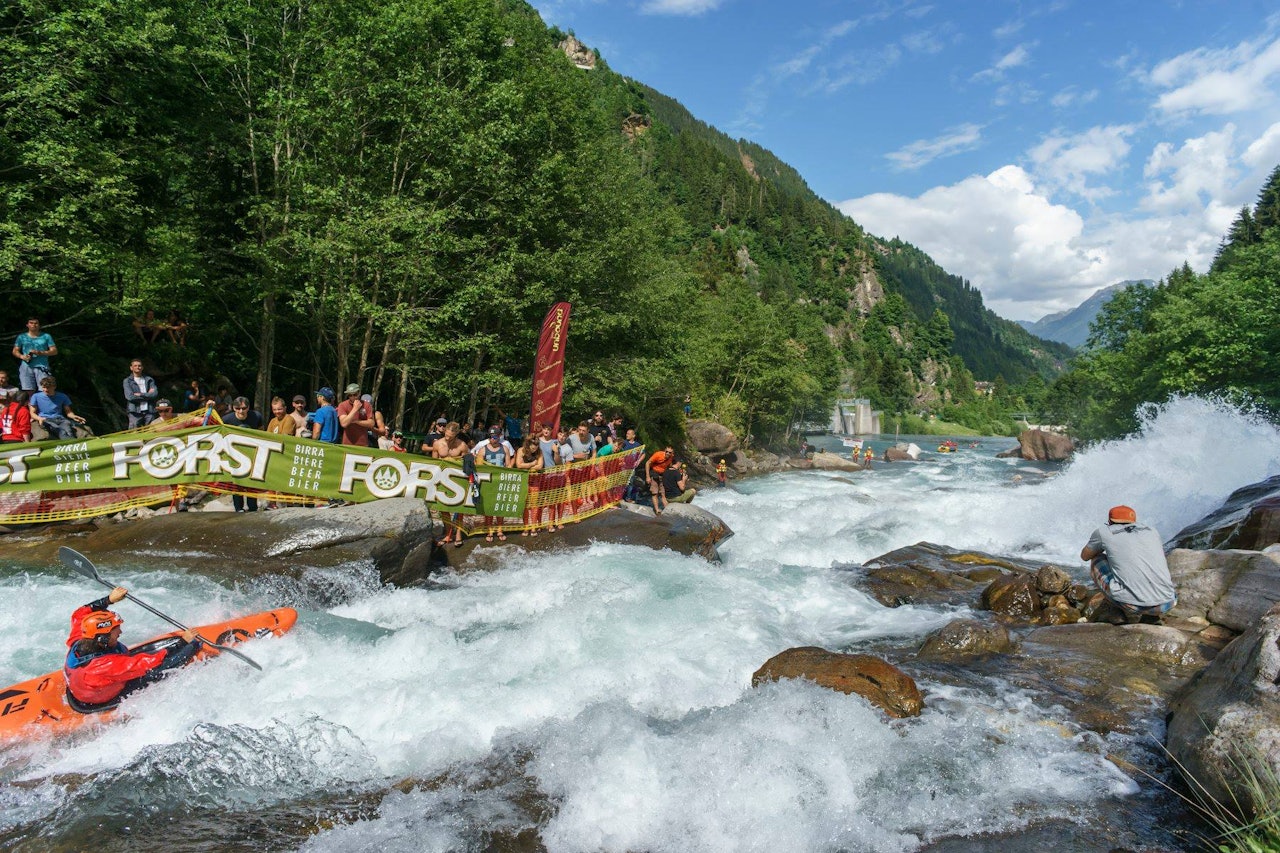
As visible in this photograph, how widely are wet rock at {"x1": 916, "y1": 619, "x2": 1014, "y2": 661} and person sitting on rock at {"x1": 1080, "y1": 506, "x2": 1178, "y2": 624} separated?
57.4 inches

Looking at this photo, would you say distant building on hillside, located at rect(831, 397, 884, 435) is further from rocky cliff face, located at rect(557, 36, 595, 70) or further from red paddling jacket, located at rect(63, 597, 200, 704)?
red paddling jacket, located at rect(63, 597, 200, 704)

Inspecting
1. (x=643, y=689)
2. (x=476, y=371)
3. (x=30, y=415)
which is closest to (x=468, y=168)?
(x=476, y=371)

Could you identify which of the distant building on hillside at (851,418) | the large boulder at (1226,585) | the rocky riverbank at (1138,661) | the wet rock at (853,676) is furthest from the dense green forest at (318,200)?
the distant building on hillside at (851,418)

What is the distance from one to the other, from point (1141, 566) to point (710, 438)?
29253 mm

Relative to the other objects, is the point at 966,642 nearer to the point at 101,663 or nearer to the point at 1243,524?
the point at 1243,524

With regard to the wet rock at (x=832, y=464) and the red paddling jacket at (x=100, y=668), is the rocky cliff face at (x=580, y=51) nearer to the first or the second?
the wet rock at (x=832, y=464)

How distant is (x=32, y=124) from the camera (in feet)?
41.0

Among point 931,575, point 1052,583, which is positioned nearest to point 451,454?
point 931,575

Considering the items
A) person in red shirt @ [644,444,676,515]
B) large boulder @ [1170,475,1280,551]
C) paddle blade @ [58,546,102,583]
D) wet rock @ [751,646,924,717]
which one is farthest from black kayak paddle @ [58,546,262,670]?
large boulder @ [1170,475,1280,551]

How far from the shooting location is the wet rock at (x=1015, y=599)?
10.2m

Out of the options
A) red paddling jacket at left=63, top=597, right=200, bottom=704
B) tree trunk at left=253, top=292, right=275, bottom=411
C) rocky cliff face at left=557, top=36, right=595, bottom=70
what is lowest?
red paddling jacket at left=63, top=597, right=200, bottom=704

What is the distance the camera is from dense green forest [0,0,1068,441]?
504 inches

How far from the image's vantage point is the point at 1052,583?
10.3 m

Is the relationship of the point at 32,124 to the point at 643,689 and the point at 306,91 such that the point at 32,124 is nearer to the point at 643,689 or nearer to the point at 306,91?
the point at 306,91
